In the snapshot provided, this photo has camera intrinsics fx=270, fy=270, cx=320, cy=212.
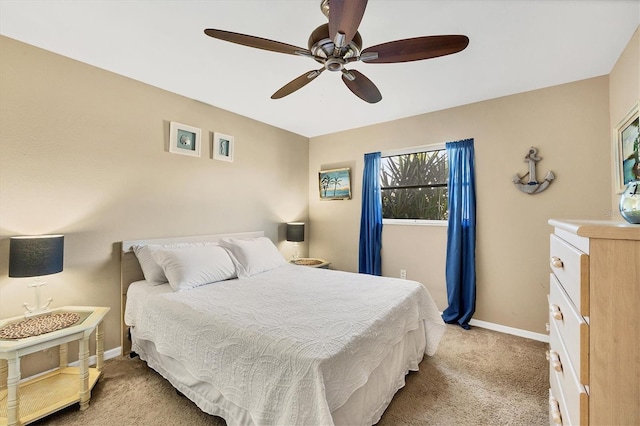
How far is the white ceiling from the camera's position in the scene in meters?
1.69

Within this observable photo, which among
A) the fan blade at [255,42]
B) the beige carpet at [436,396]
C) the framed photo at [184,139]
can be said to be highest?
the fan blade at [255,42]

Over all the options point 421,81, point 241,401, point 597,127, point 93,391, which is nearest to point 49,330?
point 93,391

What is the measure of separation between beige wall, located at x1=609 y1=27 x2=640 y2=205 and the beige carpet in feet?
5.33

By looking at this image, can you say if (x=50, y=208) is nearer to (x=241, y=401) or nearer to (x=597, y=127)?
(x=241, y=401)

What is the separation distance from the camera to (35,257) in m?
1.82

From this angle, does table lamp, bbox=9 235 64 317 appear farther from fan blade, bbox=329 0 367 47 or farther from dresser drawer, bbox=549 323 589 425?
dresser drawer, bbox=549 323 589 425

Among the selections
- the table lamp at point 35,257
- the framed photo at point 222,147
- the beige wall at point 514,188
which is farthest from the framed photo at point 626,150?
the table lamp at point 35,257

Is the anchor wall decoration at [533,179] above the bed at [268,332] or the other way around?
above

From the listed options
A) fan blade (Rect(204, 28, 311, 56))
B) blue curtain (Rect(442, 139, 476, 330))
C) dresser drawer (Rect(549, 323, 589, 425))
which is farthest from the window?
fan blade (Rect(204, 28, 311, 56))

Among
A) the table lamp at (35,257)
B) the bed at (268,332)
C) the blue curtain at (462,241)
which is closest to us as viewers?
the bed at (268,332)

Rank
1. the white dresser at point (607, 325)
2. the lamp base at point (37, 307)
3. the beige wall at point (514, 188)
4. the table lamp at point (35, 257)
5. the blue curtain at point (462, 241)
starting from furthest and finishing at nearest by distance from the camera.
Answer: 1. the blue curtain at point (462, 241)
2. the beige wall at point (514, 188)
3. the lamp base at point (37, 307)
4. the table lamp at point (35, 257)
5. the white dresser at point (607, 325)

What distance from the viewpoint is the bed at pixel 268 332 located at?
1.28m

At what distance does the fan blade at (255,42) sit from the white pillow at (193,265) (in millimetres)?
1790

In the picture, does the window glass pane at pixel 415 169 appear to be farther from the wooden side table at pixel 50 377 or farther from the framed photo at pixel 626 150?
the wooden side table at pixel 50 377
